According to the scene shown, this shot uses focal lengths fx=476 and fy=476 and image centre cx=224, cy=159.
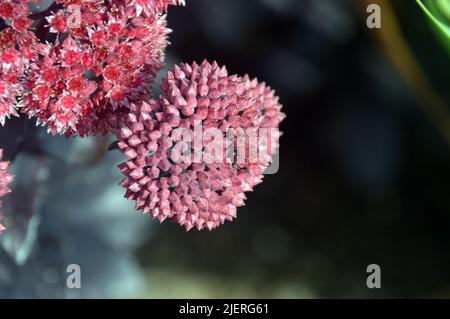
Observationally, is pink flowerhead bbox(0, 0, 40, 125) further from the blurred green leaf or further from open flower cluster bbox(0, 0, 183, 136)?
the blurred green leaf

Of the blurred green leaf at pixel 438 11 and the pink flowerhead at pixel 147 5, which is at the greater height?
the blurred green leaf at pixel 438 11

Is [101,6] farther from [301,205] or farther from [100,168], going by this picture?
[301,205]

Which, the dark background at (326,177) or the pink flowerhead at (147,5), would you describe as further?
the dark background at (326,177)

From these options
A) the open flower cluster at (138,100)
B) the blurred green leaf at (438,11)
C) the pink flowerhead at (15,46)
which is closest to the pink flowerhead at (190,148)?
the open flower cluster at (138,100)

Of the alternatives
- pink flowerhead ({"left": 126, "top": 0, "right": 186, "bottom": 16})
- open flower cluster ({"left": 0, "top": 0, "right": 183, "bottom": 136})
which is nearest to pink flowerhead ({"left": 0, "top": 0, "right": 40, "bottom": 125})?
A: open flower cluster ({"left": 0, "top": 0, "right": 183, "bottom": 136})

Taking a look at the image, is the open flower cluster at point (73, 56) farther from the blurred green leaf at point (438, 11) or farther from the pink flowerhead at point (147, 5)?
the blurred green leaf at point (438, 11)

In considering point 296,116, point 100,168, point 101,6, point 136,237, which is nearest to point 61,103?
point 101,6

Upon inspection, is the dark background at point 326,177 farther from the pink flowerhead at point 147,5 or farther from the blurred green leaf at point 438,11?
the pink flowerhead at point 147,5

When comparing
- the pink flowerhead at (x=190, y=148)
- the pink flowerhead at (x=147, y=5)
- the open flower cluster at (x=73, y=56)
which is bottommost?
the pink flowerhead at (x=190, y=148)
